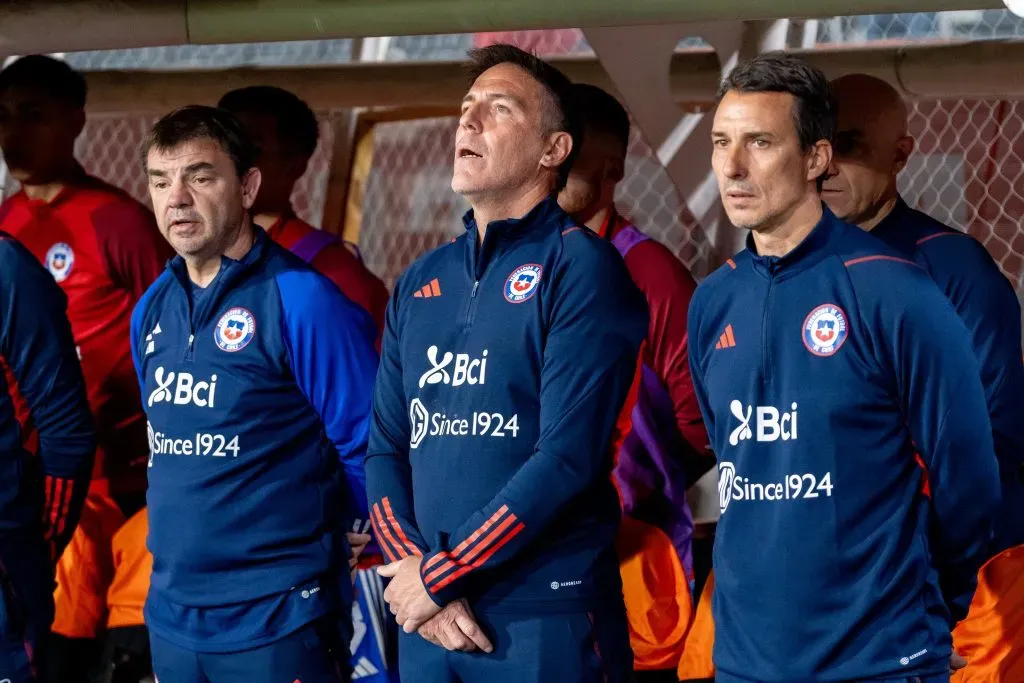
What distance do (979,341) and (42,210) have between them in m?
2.76

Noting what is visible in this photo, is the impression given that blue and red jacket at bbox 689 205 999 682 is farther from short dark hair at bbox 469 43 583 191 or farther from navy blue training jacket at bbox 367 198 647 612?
short dark hair at bbox 469 43 583 191

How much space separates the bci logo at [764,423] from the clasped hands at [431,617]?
57cm

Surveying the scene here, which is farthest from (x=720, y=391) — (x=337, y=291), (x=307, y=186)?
(x=307, y=186)

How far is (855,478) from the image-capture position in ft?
8.18

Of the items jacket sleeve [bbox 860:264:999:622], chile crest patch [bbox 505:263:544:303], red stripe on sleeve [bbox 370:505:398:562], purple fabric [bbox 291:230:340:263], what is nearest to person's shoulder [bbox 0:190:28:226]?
purple fabric [bbox 291:230:340:263]

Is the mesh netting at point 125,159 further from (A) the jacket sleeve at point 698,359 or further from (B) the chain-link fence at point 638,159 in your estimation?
(A) the jacket sleeve at point 698,359

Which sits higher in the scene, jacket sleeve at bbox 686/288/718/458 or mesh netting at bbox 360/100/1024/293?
mesh netting at bbox 360/100/1024/293

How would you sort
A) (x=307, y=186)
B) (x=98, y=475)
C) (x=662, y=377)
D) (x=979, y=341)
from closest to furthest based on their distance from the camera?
(x=979, y=341) → (x=662, y=377) → (x=98, y=475) → (x=307, y=186)

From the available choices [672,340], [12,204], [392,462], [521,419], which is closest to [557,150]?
[521,419]

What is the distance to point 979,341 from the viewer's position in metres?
3.20

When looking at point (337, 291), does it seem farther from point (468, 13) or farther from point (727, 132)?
point (727, 132)

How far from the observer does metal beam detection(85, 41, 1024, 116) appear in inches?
167

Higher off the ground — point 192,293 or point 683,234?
point 683,234

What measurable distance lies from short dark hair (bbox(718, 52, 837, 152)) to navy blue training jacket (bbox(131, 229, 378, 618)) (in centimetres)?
112
